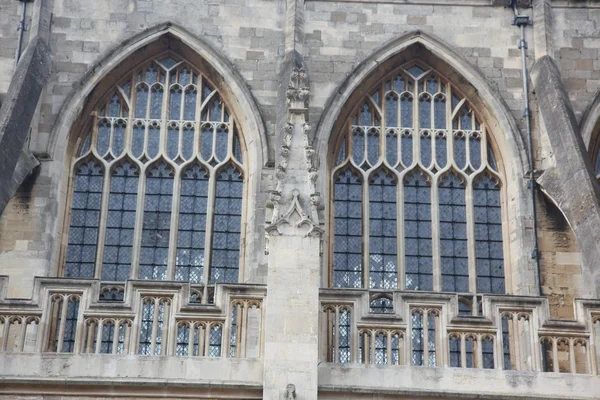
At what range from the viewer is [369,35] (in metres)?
19.0

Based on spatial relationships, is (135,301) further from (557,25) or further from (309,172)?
(557,25)

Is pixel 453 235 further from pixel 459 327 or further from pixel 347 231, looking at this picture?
pixel 459 327

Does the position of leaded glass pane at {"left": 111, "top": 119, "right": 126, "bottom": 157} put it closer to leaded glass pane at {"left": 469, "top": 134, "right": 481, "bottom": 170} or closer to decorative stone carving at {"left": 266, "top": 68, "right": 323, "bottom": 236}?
decorative stone carving at {"left": 266, "top": 68, "right": 323, "bottom": 236}

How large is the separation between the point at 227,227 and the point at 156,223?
3.27 feet

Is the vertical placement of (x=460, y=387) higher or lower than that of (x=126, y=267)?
lower

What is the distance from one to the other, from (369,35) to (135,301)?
22.2 feet

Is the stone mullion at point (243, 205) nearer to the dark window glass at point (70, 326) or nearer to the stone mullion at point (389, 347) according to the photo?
the dark window glass at point (70, 326)

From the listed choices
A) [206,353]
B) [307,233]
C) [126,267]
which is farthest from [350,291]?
[126,267]

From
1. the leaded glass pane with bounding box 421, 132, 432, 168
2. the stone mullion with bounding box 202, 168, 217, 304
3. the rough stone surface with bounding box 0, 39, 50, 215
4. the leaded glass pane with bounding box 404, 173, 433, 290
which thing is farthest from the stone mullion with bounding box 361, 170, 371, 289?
the rough stone surface with bounding box 0, 39, 50, 215

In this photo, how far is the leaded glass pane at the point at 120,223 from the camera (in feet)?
57.6

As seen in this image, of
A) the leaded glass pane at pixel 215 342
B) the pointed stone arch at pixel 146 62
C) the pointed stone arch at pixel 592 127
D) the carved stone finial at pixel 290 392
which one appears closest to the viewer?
the carved stone finial at pixel 290 392

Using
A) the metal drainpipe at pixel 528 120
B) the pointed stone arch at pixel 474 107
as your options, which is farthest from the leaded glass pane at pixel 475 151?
the metal drainpipe at pixel 528 120

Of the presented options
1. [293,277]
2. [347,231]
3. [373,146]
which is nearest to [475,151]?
[373,146]

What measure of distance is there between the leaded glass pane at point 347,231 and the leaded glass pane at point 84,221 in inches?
132
